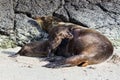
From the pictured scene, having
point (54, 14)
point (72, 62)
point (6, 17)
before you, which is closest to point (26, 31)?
point (6, 17)

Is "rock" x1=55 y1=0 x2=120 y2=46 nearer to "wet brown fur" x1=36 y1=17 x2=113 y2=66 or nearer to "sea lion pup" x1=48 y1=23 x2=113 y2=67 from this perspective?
"wet brown fur" x1=36 y1=17 x2=113 y2=66

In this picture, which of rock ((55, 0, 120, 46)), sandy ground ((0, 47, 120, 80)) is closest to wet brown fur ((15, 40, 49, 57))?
sandy ground ((0, 47, 120, 80))

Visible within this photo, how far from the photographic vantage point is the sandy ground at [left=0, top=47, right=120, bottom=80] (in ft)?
19.4

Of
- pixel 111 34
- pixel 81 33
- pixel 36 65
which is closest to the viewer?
pixel 36 65

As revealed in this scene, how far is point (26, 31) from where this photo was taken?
7949mm

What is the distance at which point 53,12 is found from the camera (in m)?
8.22

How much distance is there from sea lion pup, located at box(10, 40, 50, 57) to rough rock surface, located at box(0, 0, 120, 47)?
465 millimetres

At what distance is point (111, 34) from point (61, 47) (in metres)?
1.18

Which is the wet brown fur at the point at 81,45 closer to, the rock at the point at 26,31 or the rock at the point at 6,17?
the rock at the point at 26,31

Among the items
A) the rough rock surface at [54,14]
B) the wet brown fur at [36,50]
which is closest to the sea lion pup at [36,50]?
the wet brown fur at [36,50]

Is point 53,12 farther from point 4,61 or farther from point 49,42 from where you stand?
point 4,61

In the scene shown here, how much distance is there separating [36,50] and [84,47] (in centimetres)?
96

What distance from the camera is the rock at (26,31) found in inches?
311

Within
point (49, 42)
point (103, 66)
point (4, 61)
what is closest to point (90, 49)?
point (103, 66)
